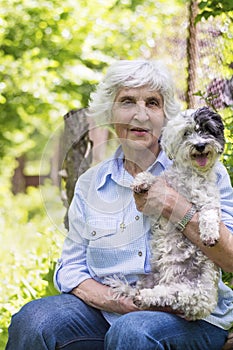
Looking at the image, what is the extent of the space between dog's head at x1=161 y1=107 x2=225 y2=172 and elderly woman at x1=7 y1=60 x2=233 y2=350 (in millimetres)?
132

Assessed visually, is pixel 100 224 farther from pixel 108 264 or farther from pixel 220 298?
pixel 220 298

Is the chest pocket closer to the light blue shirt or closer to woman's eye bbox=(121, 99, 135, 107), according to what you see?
the light blue shirt

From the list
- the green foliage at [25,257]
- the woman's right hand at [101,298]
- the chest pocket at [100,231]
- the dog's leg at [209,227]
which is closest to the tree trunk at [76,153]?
the green foliage at [25,257]

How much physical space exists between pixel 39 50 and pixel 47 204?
19.8 ft

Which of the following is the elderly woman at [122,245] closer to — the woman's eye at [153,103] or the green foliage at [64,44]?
the woman's eye at [153,103]

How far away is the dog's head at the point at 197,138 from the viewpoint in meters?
2.97

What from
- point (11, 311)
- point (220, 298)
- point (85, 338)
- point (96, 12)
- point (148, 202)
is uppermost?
point (148, 202)

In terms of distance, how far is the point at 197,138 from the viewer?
298 cm

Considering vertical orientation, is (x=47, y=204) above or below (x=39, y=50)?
above

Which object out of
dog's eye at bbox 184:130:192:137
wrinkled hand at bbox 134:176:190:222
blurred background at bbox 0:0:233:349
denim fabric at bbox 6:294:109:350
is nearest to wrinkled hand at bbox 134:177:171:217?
wrinkled hand at bbox 134:176:190:222

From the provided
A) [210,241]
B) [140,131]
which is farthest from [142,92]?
[210,241]

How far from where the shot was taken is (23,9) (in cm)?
929

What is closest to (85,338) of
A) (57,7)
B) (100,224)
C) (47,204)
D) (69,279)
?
(69,279)

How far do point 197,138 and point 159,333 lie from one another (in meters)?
0.74
